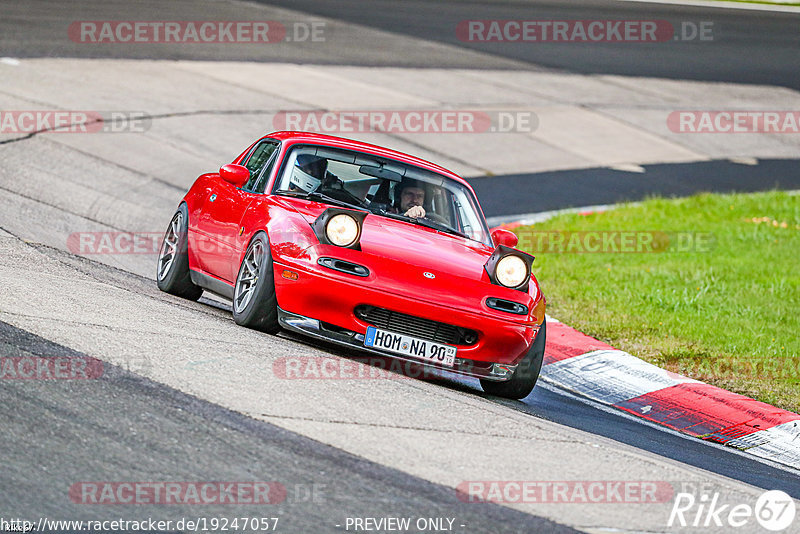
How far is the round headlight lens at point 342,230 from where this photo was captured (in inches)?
292

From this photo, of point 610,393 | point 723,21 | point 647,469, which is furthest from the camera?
point 723,21

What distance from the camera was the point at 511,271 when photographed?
7605 mm

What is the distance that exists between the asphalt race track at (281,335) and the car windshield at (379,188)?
43.5 inches

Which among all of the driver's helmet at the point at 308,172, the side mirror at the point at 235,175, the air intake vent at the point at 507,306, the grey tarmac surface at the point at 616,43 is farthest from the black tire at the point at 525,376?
the grey tarmac surface at the point at 616,43

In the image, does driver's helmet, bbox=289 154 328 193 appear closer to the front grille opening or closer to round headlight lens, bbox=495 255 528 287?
the front grille opening

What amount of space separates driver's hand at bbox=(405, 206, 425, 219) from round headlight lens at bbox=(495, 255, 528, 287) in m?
1.02

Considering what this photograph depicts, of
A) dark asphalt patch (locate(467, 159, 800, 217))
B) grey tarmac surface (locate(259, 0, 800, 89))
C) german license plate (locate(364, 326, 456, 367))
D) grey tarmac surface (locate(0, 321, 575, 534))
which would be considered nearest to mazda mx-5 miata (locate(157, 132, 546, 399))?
german license plate (locate(364, 326, 456, 367))

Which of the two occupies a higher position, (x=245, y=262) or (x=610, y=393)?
(x=245, y=262)

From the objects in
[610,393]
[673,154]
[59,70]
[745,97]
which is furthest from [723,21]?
[610,393]

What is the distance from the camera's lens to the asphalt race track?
518 cm

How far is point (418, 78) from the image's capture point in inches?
917

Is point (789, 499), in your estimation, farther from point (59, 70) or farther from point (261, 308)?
point (59, 70)

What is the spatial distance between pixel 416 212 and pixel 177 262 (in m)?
2.08

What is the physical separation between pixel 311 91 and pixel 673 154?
262 inches
